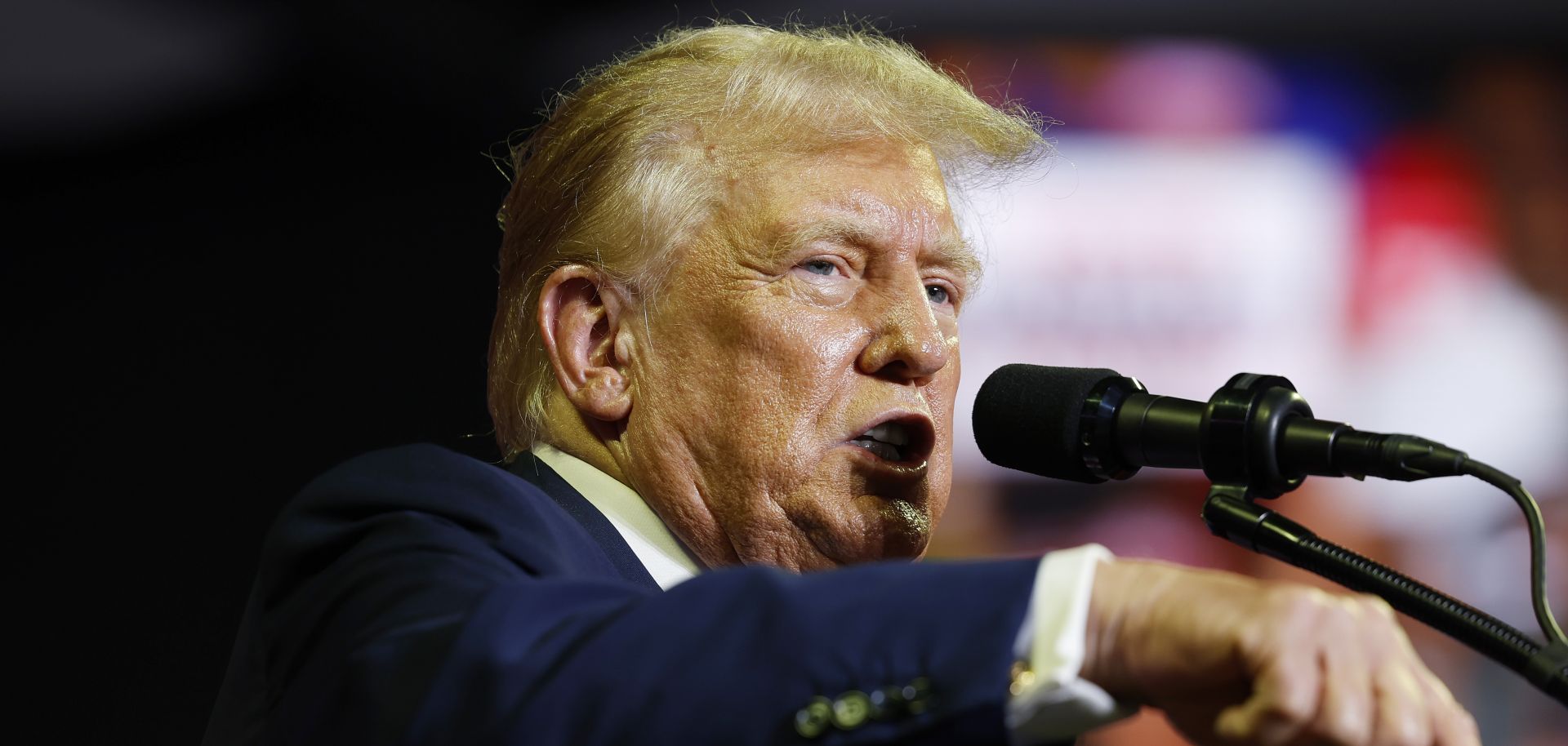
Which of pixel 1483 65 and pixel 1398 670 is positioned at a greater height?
pixel 1483 65

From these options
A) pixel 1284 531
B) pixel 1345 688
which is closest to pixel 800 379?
pixel 1284 531

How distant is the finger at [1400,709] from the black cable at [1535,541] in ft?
0.48

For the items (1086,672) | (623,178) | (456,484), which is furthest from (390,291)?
(1086,672)

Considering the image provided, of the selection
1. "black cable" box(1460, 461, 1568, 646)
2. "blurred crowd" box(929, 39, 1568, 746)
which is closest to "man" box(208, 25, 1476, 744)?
"black cable" box(1460, 461, 1568, 646)

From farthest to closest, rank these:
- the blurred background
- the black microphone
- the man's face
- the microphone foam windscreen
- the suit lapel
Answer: the blurred background → the man's face → the suit lapel → the microphone foam windscreen → the black microphone

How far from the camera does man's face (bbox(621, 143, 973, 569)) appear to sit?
→ 1.76 meters

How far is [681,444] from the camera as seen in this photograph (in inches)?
71.0

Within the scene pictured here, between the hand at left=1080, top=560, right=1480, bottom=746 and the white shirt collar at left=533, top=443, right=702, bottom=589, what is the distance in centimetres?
91

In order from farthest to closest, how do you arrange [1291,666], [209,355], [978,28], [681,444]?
[978,28], [209,355], [681,444], [1291,666]

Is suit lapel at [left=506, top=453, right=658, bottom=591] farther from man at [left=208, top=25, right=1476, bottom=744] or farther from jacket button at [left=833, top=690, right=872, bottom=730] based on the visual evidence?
jacket button at [left=833, top=690, right=872, bottom=730]

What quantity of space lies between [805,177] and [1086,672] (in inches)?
41.2

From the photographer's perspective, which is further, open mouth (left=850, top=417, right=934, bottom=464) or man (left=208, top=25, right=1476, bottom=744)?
open mouth (left=850, top=417, right=934, bottom=464)

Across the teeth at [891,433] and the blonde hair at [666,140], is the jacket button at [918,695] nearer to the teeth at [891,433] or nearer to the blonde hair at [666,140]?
the teeth at [891,433]

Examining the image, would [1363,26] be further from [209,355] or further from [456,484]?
[456,484]
